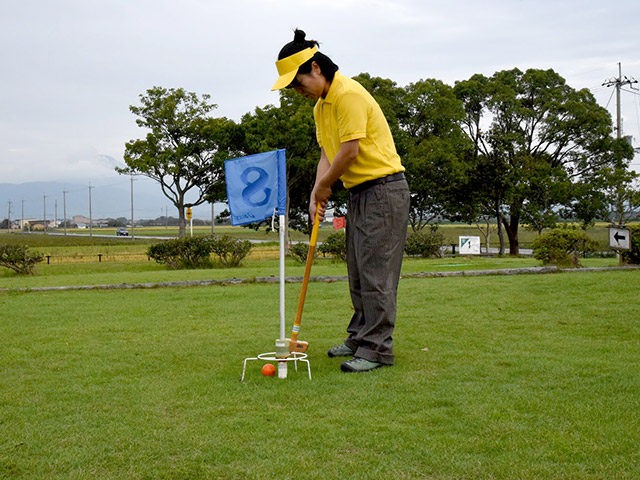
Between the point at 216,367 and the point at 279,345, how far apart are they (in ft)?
2.38

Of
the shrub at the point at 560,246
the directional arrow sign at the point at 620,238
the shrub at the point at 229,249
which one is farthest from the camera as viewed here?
the shrub at the point at 229,249

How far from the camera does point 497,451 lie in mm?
2984

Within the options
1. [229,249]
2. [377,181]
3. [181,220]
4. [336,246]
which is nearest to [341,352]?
[377,181]

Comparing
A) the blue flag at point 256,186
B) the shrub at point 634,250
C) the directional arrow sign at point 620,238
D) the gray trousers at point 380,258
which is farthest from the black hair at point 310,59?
the shrub at point 634,250

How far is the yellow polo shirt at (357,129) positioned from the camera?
4715 mm

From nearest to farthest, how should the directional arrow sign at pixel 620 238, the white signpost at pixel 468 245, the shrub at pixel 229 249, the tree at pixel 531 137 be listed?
the directional arrow sign at pixel 620 238 < the shrub at pixel 229 249 < the white signpost at pixel 468 245 < the tree at pixel 531 137

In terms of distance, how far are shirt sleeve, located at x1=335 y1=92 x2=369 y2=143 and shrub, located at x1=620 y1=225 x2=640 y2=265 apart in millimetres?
11841

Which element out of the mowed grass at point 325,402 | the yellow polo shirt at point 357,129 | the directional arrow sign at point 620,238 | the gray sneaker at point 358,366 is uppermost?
the yellow polo shirt at point 357,129

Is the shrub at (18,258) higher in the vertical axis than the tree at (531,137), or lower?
lower

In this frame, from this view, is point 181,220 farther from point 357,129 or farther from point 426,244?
point 357,129

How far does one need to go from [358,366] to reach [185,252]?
1769 cm

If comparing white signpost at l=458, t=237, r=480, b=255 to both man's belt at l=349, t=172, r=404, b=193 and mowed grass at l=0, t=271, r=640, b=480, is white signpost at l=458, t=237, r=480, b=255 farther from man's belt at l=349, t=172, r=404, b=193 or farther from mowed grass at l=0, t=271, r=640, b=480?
man's belt at l=349, t=172, r=404, b=193

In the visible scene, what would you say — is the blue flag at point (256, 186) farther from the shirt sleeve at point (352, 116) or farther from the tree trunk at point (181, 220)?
the tree trunk at point (181, 220)

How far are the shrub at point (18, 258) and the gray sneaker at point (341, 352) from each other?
53.8 feet
